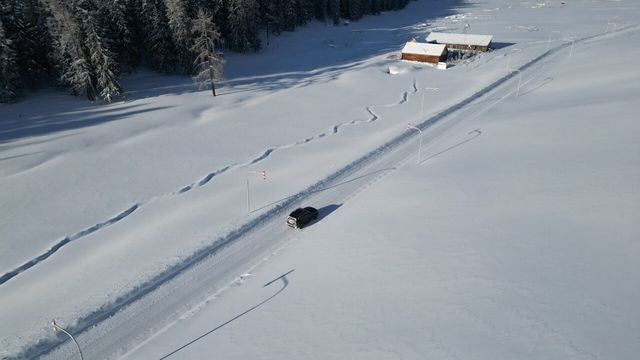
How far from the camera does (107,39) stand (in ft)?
164

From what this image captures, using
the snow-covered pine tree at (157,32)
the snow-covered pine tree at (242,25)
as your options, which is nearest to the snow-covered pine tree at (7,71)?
the snow-covered pine tree at (157,32)

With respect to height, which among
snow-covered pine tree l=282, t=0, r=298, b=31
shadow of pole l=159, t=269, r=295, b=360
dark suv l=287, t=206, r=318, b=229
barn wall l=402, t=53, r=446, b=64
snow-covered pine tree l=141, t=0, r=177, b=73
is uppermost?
snow-covered pine tree l=282, t=0, r=298, b=31

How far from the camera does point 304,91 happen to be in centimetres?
5669

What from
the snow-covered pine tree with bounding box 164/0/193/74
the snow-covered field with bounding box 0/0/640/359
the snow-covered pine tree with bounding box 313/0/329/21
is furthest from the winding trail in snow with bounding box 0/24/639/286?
the snow-covered pine tree with bounding box 313/0/329/21

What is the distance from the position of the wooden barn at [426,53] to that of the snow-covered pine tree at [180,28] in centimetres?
3749

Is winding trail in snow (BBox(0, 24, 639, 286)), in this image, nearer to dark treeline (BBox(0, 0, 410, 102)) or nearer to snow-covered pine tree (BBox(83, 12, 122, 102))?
dark treeline (BBox(0, 0, 410, 102))

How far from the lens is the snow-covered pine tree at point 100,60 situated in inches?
1891

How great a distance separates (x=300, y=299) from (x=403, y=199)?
463 inches

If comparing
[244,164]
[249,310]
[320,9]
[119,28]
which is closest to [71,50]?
[119,28]

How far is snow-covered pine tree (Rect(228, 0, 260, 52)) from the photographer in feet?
239

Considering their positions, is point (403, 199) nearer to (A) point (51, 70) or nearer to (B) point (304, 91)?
(B) point (304, 91)

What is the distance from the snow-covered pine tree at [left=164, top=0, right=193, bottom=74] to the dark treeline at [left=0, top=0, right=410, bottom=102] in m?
0.13

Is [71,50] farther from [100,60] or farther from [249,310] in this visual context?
[249,310]

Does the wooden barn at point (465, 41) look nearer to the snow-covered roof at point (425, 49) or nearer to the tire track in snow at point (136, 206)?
the snow-covered roof at point (425, 49)
